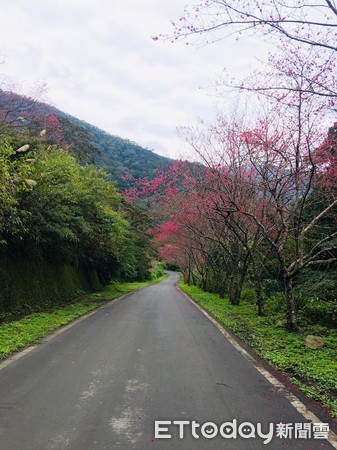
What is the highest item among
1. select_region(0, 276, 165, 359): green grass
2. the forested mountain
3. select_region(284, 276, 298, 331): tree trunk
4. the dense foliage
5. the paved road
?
the forested mountain

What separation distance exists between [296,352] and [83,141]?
32.0m

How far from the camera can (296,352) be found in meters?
7.45

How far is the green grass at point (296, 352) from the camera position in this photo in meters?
5.22

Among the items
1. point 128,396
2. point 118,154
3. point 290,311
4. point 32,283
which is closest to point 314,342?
point 290,311

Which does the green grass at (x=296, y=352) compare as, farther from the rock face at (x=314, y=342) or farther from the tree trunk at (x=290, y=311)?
the tree trunk at (x=290, y=311)

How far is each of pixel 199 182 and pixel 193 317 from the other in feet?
20.7

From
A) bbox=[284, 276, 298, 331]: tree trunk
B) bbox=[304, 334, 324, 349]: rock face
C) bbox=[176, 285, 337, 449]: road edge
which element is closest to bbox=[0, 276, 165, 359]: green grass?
bbox=[176, 285, 337, 449]: road edge

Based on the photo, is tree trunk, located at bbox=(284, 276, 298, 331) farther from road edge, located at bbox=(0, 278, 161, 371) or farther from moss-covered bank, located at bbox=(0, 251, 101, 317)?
moss-covered bank, located at bbox=(0, 251, 101, 317)

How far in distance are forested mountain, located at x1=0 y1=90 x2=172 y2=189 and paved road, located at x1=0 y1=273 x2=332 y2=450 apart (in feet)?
30.5

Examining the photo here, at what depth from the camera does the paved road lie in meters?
3.44

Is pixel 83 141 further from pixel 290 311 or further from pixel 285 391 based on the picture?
pixel 285 391

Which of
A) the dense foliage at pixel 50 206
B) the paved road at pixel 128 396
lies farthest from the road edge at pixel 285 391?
the dense foliage at pixel 50 206

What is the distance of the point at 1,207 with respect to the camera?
8953 mm

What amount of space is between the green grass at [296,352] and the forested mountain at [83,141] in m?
10.1
